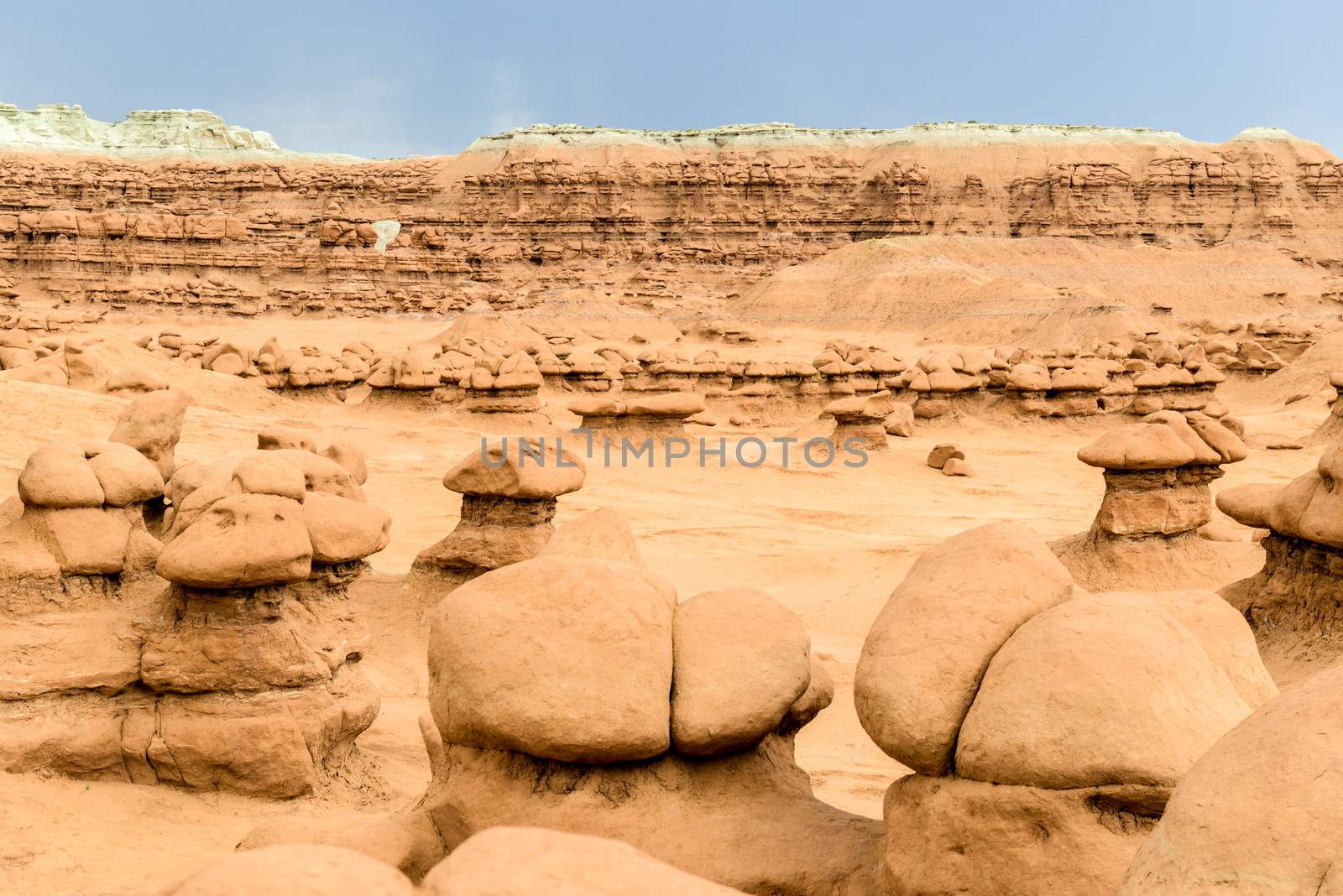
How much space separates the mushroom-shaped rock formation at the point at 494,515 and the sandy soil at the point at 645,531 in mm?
343

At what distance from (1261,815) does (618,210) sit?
53033 mm

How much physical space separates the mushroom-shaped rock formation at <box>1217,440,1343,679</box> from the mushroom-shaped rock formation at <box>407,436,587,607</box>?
442 centimetres

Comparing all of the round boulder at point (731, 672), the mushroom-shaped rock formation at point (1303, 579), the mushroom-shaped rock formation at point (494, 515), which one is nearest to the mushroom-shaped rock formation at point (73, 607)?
the mushroom-shaped rock formation at point (494, 515)

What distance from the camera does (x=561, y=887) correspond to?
6.07 feet

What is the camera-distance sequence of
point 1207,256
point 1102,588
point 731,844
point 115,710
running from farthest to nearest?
point 1207,256 → point 1102,588 → point 115,710 → point 731,844

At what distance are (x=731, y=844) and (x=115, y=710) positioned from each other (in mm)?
3052

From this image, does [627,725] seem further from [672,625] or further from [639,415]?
[639,415]

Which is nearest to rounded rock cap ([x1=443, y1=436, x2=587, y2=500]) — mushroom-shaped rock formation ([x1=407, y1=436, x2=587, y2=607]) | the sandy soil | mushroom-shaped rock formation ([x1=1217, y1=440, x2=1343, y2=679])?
mushroom-shaped rock formation ([x1=407, y1=436, x2=587, y2=607])

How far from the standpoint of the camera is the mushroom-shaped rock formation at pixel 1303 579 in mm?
5742

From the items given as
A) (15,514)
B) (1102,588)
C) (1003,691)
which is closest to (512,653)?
(1003,691)

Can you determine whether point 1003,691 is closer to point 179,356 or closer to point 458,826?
point 458,826

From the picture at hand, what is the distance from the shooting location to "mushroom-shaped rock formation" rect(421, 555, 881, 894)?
3.28 metres

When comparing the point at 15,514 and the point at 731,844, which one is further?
the point at 15,514

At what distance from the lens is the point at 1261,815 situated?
6.60ft
